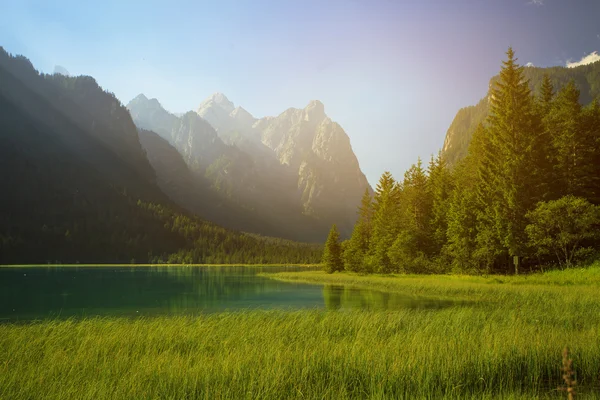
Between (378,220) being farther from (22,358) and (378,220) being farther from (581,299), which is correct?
(22,358)

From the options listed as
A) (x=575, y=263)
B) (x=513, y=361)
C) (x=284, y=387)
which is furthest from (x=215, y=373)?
(x=575, y=263)

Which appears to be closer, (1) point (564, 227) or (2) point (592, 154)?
(1) point (564, 227)

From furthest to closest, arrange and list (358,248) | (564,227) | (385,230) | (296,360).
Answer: (358,248) < (385,230) < (564,227) < (296,360)

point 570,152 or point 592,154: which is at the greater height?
point 570,152

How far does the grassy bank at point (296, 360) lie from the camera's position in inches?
363

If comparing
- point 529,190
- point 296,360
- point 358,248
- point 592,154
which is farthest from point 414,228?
point 296,360

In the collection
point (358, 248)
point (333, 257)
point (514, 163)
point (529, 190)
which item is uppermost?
point (514, 163)

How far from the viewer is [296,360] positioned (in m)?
10.9

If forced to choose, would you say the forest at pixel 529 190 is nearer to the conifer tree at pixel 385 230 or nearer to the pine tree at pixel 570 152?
the pine tree at pixel 570 152

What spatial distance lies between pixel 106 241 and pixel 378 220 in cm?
16992

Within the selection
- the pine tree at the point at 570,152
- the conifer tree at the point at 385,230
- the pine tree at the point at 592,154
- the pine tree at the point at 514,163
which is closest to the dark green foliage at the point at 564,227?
the pine tree at the point at 514,163

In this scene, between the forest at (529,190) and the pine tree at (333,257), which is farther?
the pine tree at (333,257)

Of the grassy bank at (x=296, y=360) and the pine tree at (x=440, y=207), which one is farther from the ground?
the pine tree at (x=440, y=207)

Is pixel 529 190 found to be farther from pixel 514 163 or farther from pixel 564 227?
pixel 564 227
